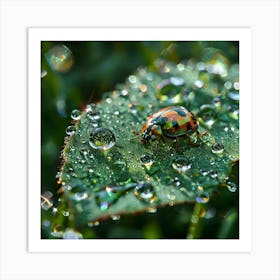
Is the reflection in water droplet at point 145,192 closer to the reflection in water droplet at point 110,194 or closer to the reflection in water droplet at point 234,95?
the reflection in water droplet at point 110,194

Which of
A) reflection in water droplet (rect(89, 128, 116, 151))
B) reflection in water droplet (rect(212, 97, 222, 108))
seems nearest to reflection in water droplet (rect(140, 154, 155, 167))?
reflection in water droplet (rect(89, 128, 116, 151))

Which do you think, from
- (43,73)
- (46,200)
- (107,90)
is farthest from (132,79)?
(46,200)

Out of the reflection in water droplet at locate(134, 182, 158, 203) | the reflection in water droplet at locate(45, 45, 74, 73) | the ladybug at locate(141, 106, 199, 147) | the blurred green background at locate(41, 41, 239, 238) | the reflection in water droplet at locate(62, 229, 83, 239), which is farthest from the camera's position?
the reflection in water droplet at locate(45, 45, 74, 73)

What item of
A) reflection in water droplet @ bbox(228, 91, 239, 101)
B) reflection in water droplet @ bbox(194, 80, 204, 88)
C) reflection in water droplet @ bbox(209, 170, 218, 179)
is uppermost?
reflection in water droplet @ bbox(194, 80, 204, 88)

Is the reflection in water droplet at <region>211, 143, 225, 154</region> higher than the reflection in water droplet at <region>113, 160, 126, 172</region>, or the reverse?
the reflection in water droplet at <region>211, 143, 225, 154</region>

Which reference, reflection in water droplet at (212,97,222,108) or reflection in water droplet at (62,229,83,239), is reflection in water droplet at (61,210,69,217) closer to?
reflection in water droplet at (62,229,83,239)
